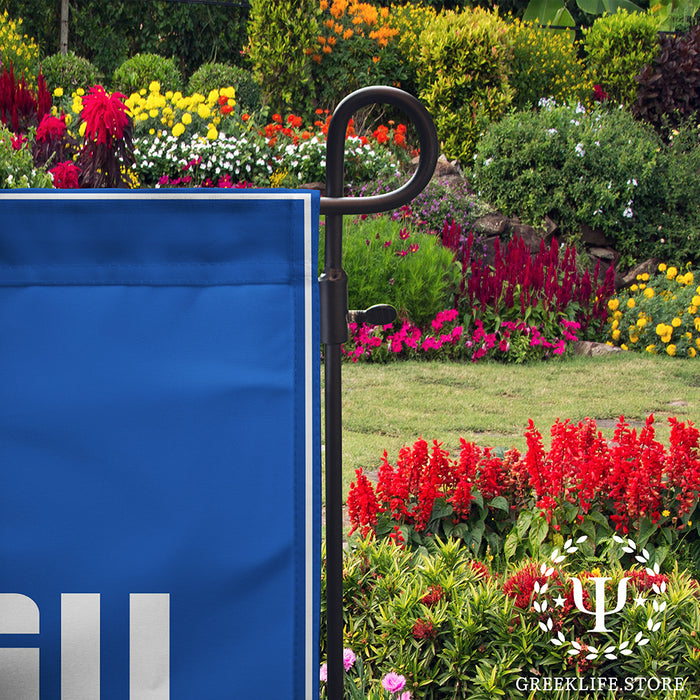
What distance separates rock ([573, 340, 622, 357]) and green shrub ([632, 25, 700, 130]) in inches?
210

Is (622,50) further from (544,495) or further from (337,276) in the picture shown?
(337,276)

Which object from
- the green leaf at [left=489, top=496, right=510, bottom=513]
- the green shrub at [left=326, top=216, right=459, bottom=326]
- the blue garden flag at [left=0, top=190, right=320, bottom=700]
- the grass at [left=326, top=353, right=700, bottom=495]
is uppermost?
the blue garden flag at [left=0, top=190, right=320, bottom=700]

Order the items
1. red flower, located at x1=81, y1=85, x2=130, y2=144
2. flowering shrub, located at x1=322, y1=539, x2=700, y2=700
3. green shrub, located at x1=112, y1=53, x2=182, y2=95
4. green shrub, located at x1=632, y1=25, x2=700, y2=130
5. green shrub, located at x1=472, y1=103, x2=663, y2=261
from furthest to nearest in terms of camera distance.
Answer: green shrub, located at x1=112, y1=53, x2=182, y2=95 → green shrub, located at x1=632, y1=25, x2=700, y2=130 → green shrub, located at x1=472, y1=103, x2=663, y2=261 → red flower, located at x1=81, y1=85, x2=130, y2=144 → flowering shrub, located at x1=322, y1=539, x2=700, y2=700

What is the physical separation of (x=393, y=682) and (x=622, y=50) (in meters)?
11.8

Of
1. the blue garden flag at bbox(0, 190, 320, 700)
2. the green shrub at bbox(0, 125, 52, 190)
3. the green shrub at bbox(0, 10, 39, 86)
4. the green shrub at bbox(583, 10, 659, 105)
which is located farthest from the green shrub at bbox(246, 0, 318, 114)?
the blue garden flag at bbox(0, 190, 320, 700)

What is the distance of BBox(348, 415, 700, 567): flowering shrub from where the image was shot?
Result: 245cm

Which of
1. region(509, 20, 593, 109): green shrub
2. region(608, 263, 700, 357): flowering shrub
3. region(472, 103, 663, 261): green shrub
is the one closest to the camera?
region(608, 263, 700, 357): flowering shrub

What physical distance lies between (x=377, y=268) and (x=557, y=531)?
4163 millimetres

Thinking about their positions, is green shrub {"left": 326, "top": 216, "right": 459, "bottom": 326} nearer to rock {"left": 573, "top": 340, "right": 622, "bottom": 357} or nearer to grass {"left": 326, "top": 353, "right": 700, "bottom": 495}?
grass {"left": 326, "top": 353, "right": 700, "bottom": 495}

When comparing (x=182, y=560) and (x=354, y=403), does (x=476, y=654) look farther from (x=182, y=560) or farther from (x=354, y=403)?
(x=354, y=403)

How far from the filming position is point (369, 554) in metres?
2.25

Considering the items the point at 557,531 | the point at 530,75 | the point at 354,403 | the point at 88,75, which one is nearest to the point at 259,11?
the point at 88,75

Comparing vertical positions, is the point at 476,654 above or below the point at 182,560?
below

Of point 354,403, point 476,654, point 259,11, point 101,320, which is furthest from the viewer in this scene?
point 259,11
